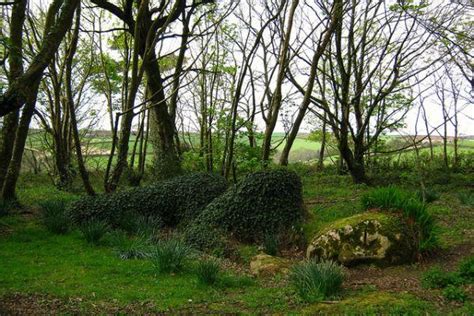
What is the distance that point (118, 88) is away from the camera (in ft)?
62.0

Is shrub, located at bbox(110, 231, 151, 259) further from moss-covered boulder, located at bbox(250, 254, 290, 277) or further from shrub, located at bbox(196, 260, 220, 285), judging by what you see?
moss-covered boulder, located at bbox(250, 254, 290, 277)

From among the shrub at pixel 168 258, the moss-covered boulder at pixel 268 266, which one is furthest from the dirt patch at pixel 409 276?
the shrub at pixel 168 258

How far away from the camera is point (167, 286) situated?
18.1 ft

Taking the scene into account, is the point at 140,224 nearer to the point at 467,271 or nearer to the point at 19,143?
the point at 19,143

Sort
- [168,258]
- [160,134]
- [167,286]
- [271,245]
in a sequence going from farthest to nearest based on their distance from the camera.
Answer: [160,134]
[271,245]
[168,258]
[167,286]

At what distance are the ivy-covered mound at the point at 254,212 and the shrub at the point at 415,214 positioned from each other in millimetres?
1739

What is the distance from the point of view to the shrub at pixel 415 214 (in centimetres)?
635

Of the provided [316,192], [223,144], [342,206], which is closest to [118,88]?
[223,144]

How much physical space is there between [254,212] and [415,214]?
2.88 meters

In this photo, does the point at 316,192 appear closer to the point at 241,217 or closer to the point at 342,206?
the point at 342,206

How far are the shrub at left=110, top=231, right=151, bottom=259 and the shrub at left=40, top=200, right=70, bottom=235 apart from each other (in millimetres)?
1111

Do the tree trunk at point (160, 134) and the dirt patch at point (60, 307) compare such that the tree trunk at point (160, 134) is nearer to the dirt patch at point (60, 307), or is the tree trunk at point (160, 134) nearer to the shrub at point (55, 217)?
the shrub at point (55, 217)

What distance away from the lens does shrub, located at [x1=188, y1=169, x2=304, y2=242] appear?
27.2ft

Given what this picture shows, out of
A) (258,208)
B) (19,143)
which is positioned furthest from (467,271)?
(19,143)
